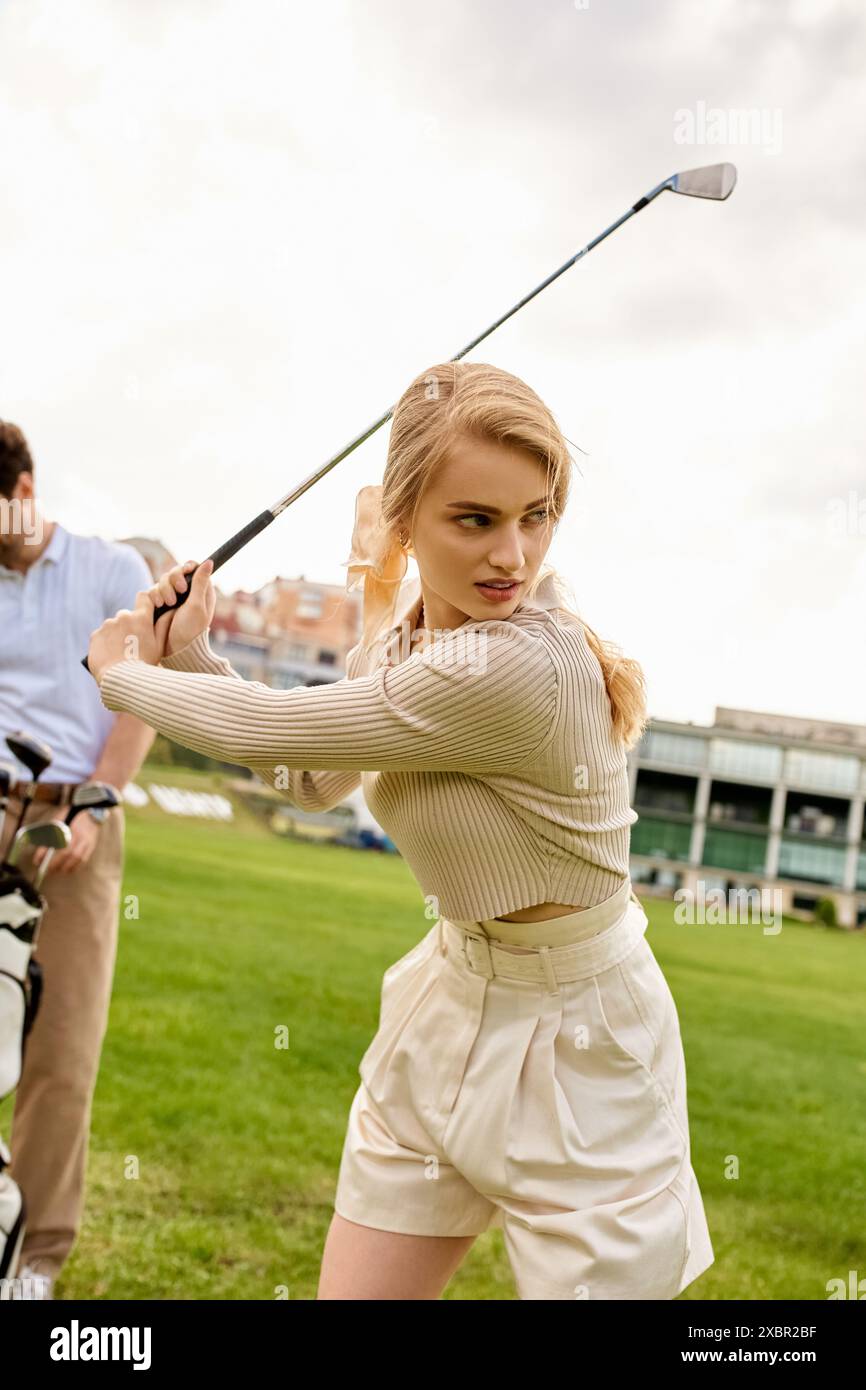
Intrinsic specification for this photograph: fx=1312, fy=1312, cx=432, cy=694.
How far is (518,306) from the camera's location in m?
2.41

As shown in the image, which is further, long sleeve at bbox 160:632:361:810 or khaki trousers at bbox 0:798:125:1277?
khaki trousers at bbox 0:798:125:1277

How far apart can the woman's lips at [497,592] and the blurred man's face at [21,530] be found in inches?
86.7

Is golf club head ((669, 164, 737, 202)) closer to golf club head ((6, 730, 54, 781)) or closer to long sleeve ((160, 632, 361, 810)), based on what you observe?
long sleeve ((160, 632, 361, 810))

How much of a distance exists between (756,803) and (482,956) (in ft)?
280

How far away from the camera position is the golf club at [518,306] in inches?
88.6

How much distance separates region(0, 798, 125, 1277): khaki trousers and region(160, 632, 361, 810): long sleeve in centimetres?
153

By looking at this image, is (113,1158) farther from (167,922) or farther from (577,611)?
(167,922)

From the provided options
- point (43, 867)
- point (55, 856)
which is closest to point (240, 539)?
point (43, 867)

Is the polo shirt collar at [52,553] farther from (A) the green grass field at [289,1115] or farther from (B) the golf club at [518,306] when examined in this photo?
(A) the green grass field at [289,1115]

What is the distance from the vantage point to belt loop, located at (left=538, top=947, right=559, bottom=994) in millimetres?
1996

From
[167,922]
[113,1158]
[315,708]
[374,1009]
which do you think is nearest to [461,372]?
[315,708]

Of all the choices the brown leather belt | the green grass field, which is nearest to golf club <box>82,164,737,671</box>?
the brown leather belt

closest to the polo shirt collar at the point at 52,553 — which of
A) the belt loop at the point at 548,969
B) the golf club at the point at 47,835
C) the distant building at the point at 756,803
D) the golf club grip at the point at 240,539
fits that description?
the golf club at the point at 47,835

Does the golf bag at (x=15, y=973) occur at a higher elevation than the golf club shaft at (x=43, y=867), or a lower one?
lower
